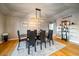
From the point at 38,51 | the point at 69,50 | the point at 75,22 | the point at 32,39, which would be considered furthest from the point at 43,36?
the point at 75,22

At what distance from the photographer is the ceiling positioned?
2.50 m

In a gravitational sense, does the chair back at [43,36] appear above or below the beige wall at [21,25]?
below

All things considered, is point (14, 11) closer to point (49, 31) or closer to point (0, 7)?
point (0, 7)

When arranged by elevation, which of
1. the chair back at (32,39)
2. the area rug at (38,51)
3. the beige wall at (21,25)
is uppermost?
the beige wall at (21,25)

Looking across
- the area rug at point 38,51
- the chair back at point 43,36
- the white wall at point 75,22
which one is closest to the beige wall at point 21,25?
the chair back at point 43,36

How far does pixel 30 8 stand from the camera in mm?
2535

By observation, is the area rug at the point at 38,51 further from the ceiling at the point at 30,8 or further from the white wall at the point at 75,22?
the ceiling at the point at 30,8

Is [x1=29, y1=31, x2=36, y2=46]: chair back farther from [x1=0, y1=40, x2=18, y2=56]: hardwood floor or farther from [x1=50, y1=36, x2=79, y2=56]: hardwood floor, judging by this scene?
[x1=50, y1=36, x2=79, y2=56]: hardwood floor

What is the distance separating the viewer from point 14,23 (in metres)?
2.65

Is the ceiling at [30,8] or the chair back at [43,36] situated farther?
the chair back at [43,36]

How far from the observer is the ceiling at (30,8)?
8.20ft

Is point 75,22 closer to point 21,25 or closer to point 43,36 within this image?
point 43,36

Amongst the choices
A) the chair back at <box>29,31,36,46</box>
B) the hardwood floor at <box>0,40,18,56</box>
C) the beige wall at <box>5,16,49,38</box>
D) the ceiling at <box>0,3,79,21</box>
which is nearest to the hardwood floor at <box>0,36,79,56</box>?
the hardwood floor at <box>0,40,18,56</box>

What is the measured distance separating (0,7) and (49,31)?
4.63 feet
